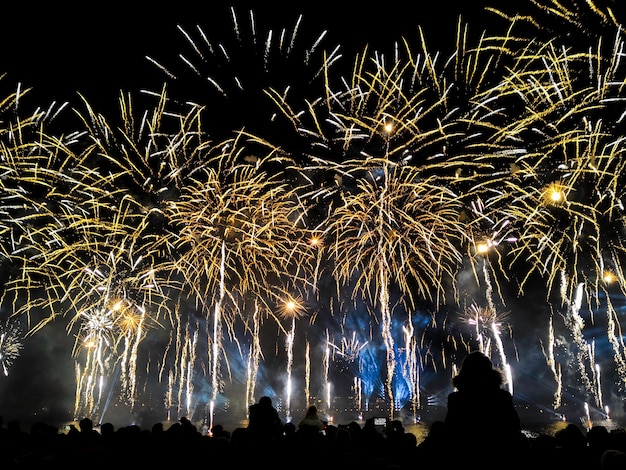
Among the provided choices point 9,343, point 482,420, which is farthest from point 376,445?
point 9,343

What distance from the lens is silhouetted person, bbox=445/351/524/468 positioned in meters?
3.93

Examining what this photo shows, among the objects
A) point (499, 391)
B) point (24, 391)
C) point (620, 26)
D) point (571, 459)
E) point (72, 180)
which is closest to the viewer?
point (499, 391)

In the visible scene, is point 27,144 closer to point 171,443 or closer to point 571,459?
point 171,443

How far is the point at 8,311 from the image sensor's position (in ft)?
130

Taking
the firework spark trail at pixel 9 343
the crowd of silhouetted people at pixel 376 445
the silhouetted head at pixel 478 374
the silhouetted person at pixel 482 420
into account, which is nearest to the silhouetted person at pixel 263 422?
the crowd of silhouetted people at pixel 376 445

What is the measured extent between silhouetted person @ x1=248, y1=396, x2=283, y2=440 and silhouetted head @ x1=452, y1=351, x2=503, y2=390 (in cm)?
A: 336

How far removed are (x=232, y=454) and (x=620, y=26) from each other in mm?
15067

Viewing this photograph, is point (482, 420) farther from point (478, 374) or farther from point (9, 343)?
point (9, 343)

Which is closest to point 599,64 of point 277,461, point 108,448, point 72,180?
point 277,461

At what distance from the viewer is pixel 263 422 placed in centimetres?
690

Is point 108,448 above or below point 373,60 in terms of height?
below

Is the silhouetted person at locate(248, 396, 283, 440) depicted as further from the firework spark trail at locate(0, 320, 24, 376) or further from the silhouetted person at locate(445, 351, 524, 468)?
the firework spark trail at locate(0, 320, 24, 376)

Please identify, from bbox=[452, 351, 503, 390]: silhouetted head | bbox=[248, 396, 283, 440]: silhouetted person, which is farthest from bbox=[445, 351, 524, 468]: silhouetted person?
bbox=[248, 396, 283, 440]: silhouetted person

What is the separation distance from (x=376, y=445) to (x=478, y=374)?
3653 mm
